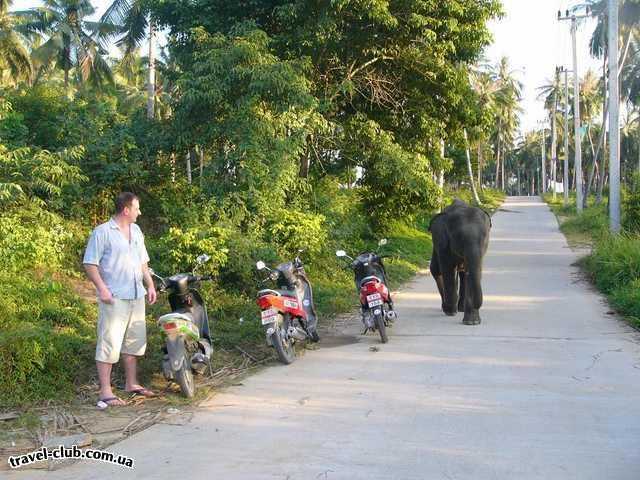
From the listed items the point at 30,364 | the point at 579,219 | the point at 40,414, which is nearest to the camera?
the point at 40,414

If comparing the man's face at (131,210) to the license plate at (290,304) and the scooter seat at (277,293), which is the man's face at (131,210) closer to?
the scooter seat at (277,293)

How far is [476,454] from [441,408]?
1.08 metres

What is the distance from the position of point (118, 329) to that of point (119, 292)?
0.30 m

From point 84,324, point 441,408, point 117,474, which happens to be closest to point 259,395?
point 441,408

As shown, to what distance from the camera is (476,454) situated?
464 cm

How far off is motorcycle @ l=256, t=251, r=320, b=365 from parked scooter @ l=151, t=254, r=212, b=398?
642mm

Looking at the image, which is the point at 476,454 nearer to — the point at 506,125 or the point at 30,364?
the point at 30,364

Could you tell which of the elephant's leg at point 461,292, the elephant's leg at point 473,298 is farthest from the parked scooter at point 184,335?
the elephant's leg at point 461,292

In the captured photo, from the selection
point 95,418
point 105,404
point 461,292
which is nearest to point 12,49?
point 461,292

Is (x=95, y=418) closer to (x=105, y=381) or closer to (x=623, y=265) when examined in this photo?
Answer: (x=105, y=381)

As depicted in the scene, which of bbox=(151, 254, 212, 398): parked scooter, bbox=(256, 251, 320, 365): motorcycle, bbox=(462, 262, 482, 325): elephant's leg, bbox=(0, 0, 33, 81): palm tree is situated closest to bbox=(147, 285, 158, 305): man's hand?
bbox=(151, 254, 212, 398): parked scooter

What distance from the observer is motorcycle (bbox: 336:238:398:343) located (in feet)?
26.9

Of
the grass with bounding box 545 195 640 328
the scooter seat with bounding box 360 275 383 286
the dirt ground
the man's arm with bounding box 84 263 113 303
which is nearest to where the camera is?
the dirt ground

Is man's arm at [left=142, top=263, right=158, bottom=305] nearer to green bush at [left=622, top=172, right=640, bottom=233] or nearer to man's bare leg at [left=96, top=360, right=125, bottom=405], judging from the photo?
man's bare leg at [left=96, top=360, right=125, bottom=405]
